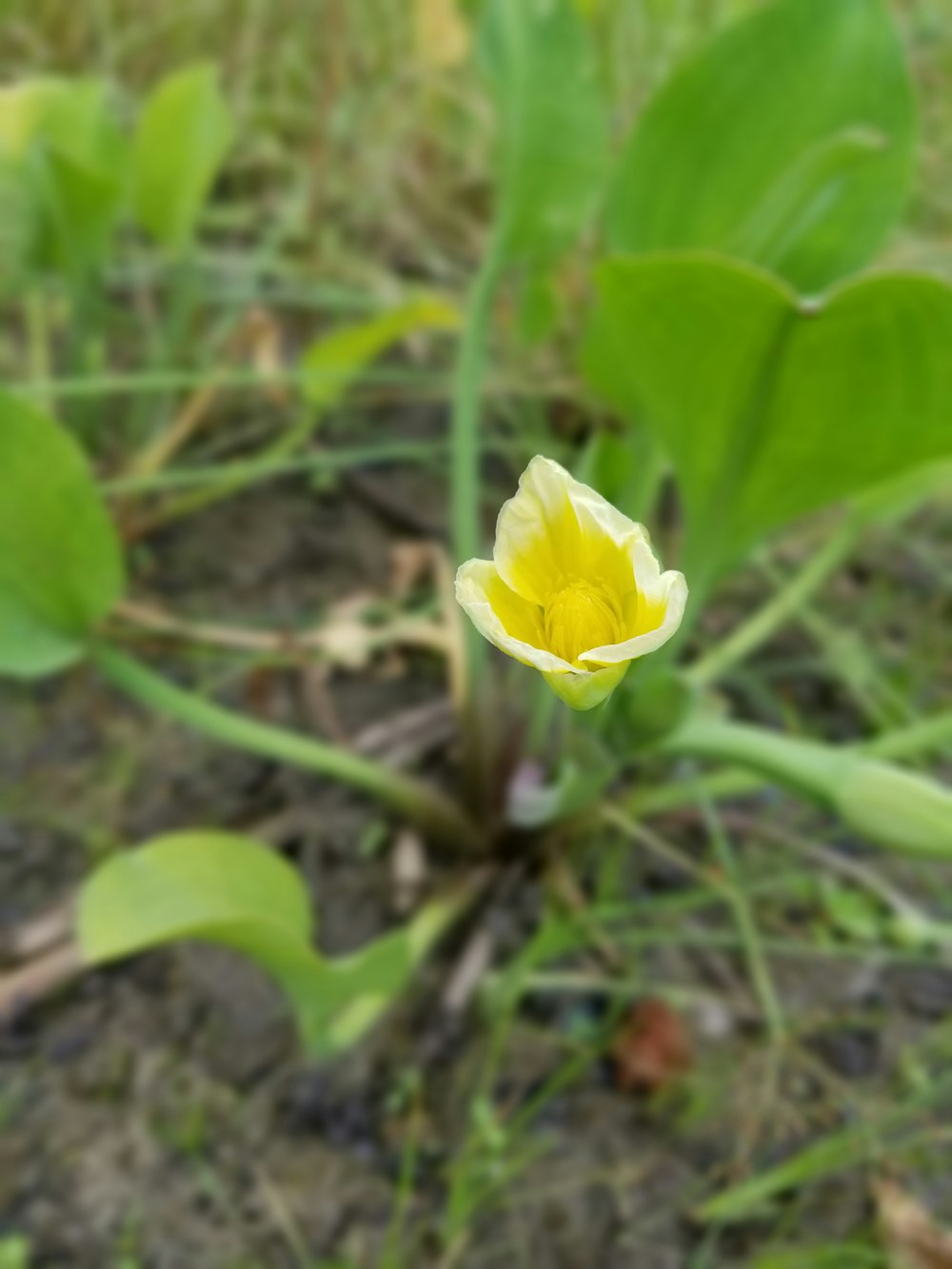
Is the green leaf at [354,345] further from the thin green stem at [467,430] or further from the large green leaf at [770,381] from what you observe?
the large green leaf at [770,381]

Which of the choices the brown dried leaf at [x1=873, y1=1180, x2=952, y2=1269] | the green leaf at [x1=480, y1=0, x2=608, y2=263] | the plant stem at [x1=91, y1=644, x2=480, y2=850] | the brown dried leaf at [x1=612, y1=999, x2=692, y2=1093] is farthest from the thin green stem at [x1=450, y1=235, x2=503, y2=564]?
the brown dried leaf at [x1=873, y1=1180, x2=952, y2=1269]

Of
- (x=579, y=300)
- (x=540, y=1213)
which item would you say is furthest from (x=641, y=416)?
(x=540, y=1213)

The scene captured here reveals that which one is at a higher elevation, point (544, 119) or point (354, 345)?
point (544, 119)

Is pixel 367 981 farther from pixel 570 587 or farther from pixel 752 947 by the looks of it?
pixel 570 587

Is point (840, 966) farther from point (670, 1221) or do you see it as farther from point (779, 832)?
point (670, 1221)

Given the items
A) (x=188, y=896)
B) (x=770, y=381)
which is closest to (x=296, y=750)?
(x=188, y=896)

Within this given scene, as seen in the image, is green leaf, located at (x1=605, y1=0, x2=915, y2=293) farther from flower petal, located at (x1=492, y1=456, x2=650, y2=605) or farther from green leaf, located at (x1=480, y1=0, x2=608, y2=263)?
flower petal, located at (x1=492, y1=456, x2=650, y2=605)

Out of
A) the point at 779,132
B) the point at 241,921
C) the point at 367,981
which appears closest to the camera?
the point at 241,921
